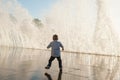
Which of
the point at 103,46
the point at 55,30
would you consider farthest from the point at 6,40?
the point at 103,46

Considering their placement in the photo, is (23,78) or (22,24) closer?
(23,78)

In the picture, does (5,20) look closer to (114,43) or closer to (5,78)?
(114,43)

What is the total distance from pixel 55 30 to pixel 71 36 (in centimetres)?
629

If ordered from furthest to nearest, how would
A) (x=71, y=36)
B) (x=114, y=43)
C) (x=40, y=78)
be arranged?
(x=71, y=36)
(x=114, y=43)
(x=40, y=78)

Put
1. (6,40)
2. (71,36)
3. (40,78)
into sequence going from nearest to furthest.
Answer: (40,78), (71,36), (6,40)

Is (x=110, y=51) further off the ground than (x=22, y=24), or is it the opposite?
(x=22, y=24)

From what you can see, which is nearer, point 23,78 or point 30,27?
point 23,78

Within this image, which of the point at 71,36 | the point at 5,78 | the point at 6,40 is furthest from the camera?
the point at 6,40

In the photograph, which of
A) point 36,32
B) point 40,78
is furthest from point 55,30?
point 40,78

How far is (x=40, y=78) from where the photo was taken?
1134 cm

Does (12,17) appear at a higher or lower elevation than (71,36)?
higher

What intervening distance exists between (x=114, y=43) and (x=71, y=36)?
1807cm

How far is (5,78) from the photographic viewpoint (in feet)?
34.4

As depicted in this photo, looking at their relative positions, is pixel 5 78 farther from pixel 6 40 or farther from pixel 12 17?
pixel 12 17
